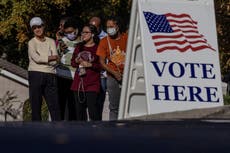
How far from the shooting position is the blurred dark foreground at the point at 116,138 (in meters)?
2.70

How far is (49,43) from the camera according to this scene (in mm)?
11414

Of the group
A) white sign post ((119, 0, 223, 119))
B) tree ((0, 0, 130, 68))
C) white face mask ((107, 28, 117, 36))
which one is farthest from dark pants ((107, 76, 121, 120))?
tree ((0, 0, 130, 68))

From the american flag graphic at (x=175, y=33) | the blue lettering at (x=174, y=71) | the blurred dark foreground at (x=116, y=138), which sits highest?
the american flag graphic at (x=175, y=33)

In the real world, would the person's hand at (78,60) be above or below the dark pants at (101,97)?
above

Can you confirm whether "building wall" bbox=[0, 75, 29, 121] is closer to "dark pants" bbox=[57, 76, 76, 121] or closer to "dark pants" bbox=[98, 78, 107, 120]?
"dark pants" bbox=[57, 76, 76, 121]

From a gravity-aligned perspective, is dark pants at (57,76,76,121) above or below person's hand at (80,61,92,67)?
below

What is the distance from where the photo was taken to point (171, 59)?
1015 centimetres

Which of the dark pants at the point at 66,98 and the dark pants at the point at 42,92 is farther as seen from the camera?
the dark pants at the point at 66,98

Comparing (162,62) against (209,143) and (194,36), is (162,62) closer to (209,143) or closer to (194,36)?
(194,36)

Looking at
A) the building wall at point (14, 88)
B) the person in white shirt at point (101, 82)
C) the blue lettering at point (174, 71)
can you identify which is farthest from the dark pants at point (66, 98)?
the building wall at point (14, 88)

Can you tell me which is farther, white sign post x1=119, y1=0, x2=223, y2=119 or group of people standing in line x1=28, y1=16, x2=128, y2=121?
group of people standing in line x1=28, y1=16, x2=128, y2=121

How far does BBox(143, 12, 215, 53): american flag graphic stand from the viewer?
Result: 10.2m

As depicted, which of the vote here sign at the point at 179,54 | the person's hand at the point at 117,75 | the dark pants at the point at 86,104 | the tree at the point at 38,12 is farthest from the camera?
the tree at the point at 38,12

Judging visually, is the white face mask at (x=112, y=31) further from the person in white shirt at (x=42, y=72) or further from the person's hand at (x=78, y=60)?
the person in white shirt at (x=42, y=72)
